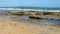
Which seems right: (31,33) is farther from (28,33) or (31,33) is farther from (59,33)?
(59,33)

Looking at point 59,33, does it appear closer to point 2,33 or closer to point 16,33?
point 16,33

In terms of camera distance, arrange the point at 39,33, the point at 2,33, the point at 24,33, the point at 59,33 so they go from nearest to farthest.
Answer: the point at 2,33 < the point at 24,33 < the point at 39,33 < the point at 59,33

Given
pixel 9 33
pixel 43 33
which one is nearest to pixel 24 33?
pixel 9 33

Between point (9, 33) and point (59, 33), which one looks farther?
point (59, 33)

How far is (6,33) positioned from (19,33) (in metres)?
0.67

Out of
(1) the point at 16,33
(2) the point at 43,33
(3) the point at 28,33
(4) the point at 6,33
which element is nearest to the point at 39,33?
(2) the point at 43,33

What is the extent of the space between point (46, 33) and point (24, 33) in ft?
4.90

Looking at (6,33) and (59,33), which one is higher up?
(6,33)

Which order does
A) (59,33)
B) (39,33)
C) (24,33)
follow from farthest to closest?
(59,33), (39,33), (24,33)

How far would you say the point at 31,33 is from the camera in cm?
811

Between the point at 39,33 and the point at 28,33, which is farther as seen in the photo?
the point at 39,33

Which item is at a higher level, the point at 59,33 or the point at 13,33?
the point at 13,33

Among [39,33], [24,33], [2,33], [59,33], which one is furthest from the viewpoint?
[59,33]

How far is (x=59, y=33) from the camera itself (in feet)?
30.5
